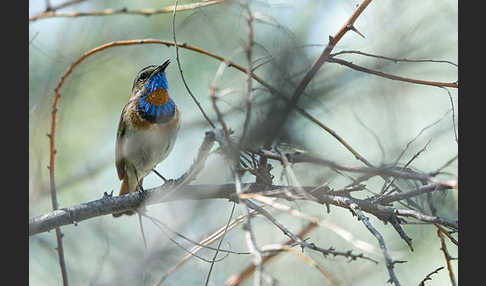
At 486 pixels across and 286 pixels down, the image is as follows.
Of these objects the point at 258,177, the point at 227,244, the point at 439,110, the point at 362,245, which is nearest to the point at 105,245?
the point at 227,244

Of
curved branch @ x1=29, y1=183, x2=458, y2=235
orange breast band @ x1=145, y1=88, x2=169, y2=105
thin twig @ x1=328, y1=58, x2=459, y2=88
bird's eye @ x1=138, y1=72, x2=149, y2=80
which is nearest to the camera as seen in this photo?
thin twig @ x1=328, y1=58, x2=459, y2=88

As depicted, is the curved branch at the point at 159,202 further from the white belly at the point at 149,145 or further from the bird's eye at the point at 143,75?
the bird's eye at the point at 143,75

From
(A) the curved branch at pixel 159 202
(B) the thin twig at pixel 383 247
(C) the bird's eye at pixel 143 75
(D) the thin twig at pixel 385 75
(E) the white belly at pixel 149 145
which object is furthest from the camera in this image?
(C) the bird's eye at pixel 143 75

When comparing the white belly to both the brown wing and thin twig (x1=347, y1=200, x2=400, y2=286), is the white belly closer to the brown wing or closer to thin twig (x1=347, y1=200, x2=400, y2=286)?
the brown wing

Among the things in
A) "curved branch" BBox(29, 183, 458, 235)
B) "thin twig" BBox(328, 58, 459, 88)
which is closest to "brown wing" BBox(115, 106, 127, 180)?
"curved branch" BBox(29, 183, 458, 235)

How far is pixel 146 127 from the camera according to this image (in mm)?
4875

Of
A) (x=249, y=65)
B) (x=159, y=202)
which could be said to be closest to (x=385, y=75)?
(x=249, y=65)

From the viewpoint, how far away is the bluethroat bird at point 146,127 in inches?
191

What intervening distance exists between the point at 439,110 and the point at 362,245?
6.96 feet

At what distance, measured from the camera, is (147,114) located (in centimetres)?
493

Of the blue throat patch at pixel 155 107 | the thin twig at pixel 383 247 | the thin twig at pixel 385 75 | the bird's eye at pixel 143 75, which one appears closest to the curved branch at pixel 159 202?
the thin twig at pixel 383 247

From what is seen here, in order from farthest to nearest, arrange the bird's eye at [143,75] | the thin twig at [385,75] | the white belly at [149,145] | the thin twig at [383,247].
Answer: the bird's eye at [143,75], the white belly at [149,145], the thin twig at [385,75], the thin twig at [383,247]

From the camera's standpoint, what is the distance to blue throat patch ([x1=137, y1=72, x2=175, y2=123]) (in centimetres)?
490

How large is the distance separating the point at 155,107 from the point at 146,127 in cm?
23
